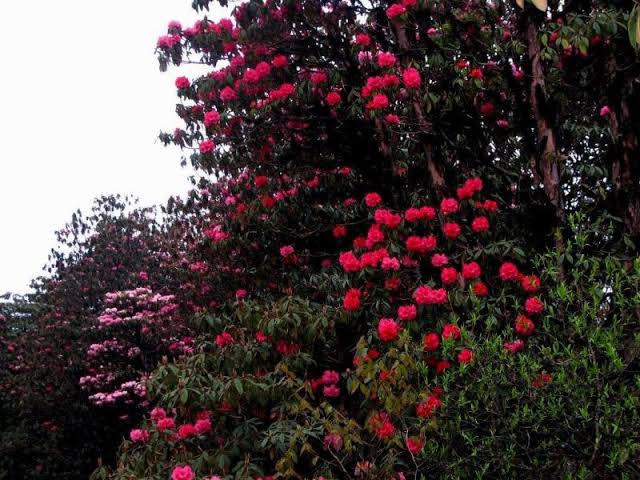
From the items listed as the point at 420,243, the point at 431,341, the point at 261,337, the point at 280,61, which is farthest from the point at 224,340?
the point at 280,61

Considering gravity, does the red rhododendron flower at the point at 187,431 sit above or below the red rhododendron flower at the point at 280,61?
below

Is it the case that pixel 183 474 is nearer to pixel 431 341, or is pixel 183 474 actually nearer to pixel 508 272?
pixel 431 341

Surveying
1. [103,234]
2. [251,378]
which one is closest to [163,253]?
[103,234]

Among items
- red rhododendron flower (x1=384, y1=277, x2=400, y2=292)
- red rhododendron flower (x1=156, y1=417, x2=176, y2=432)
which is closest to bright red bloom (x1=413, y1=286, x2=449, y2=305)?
red rhododendron flower (x1=384, y1=277, x2=400, y2=292)

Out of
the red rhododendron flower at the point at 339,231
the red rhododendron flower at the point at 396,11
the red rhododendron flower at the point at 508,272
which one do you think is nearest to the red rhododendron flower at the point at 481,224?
the red rhododendron flower at the point at 508,272

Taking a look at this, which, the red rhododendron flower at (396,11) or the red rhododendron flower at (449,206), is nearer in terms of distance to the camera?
the red rhododendron flower at (449,206)

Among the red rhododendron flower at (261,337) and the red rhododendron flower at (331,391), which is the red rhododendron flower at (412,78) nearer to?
the red rhododendron flower at (261,337)

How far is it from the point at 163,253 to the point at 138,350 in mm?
2986

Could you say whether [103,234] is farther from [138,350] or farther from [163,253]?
[138,350]

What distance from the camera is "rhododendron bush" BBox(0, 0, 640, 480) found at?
3.96 m

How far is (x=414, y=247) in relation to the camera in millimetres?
5738

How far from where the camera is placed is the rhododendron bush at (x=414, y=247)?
13.0ft

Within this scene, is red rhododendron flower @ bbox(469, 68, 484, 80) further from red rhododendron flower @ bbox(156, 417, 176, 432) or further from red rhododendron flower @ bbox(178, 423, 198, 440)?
red rhododendron flower @ bbox(156, 417, 176, 432)

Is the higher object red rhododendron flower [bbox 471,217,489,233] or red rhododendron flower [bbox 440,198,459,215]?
red rhododendron flower [bbox 440,198,459,215]
